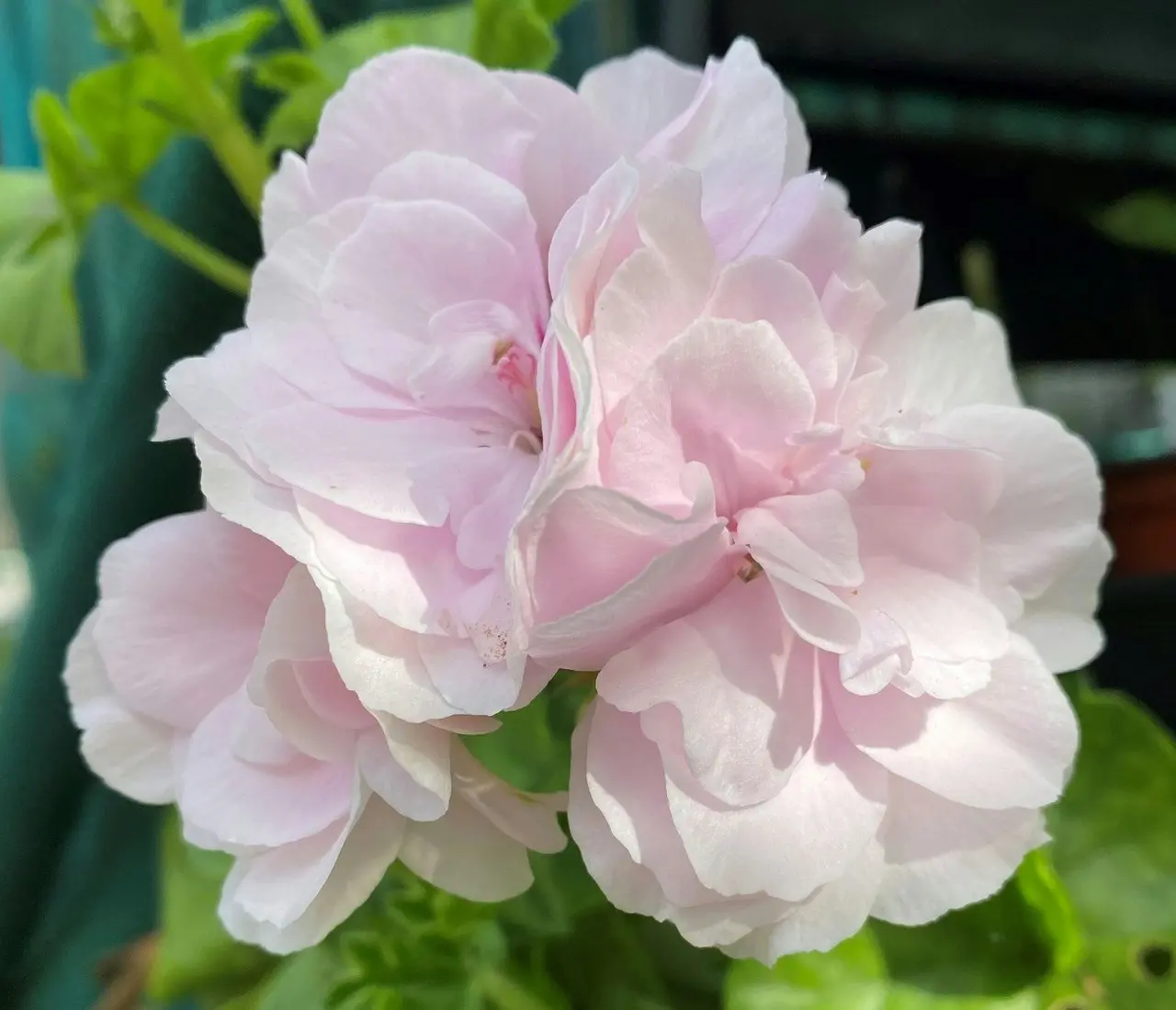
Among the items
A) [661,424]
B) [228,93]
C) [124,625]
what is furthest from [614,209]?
[228,93]

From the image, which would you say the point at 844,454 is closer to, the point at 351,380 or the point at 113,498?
the point at 351,380

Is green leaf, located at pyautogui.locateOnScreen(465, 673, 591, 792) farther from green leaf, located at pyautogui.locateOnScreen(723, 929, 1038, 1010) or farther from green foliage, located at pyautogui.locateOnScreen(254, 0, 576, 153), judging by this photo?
green foliage, located at pyautogui.locateOnScreen(254, 0, 576, 153)

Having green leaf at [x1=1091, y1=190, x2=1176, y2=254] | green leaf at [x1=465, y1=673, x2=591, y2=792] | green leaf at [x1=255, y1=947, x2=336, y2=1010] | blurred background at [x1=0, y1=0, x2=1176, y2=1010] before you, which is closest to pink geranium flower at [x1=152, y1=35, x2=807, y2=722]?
green leaf at [x1=465, y1=673, x2=591, y2=792]

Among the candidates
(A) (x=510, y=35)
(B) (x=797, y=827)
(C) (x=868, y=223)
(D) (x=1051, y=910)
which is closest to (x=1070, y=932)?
(D) (x=1051, y=910)

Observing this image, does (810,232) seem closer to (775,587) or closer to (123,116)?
(775,587)

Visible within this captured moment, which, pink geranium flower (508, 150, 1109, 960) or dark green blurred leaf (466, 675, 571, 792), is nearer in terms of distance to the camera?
pink geranium flower (508, 150, 1109, 960)

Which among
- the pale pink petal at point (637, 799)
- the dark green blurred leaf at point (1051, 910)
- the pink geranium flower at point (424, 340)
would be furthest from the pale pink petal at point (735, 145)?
the dark green blurred leaf at point (1051, 910)
